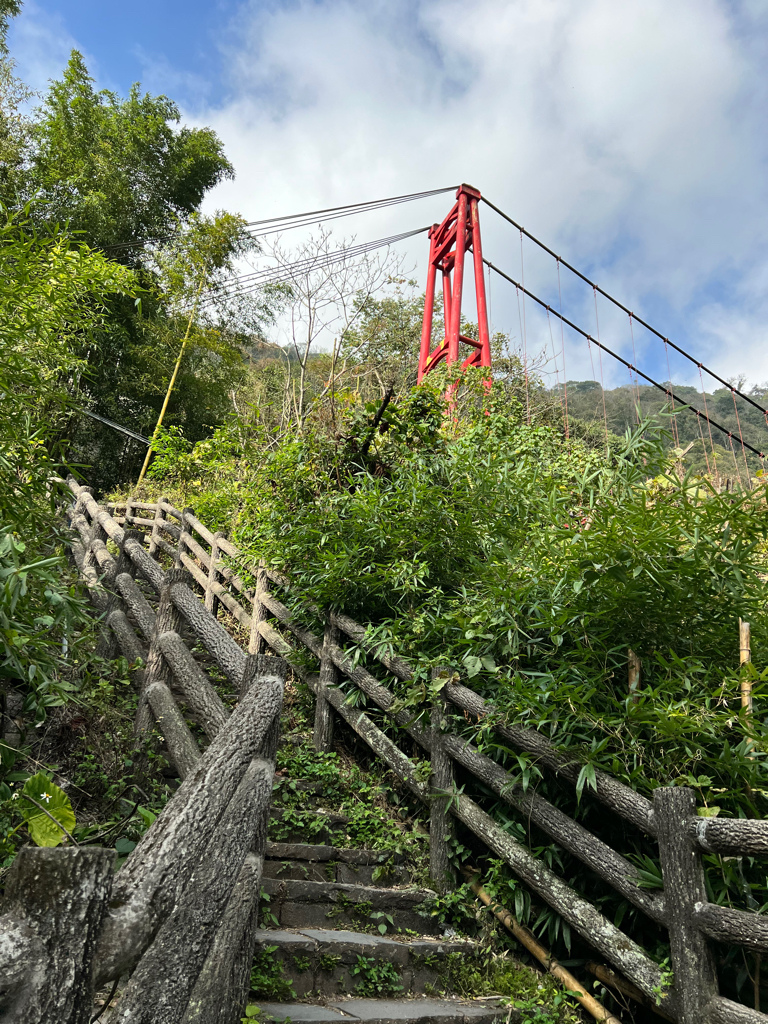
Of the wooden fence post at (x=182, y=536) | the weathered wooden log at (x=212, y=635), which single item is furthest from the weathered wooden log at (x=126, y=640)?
the wooden fence post at (x=182, y=536)

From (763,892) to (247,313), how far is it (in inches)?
433

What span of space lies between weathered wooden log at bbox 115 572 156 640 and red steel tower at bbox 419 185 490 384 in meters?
5.94

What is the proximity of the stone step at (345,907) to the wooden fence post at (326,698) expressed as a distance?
1.00 meters

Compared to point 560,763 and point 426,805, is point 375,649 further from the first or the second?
point 560,763

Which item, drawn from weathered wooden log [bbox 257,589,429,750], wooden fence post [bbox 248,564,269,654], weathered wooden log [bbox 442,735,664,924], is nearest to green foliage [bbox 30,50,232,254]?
wooden fence post [bbox 248,564,269,654]

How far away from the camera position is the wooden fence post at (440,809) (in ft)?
8.89

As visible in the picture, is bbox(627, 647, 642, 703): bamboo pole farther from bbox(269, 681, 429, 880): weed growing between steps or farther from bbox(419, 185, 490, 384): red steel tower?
bbox(419, 185, 490, 384): red steel tower

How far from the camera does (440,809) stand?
9.14ft

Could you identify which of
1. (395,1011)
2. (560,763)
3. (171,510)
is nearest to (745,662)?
(560,763)

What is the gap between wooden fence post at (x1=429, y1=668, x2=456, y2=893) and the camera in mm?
2711

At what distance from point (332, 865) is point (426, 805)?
1.75 feet

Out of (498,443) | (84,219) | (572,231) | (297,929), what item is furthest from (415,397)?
(572,231)

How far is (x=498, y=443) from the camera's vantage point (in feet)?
13.0

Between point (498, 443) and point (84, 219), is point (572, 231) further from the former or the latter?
point (498, 443)
